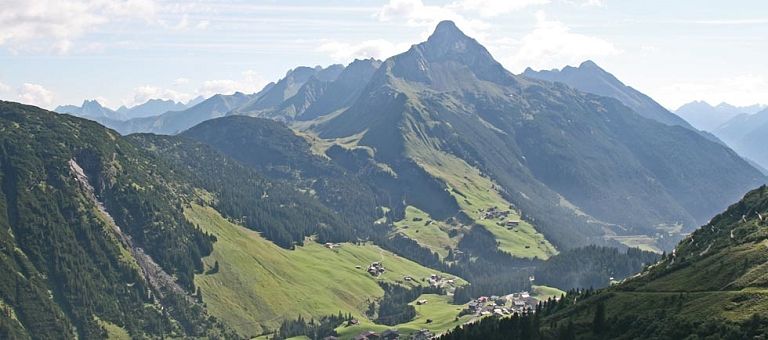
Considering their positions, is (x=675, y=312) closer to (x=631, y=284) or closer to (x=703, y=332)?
(x=703, y=332)

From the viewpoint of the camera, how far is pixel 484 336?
15700 cm

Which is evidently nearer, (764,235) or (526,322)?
(526,322)

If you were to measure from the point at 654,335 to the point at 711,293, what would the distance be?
19.6 m

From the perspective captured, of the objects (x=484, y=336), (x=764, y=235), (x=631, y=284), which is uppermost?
(x=764, y=235)

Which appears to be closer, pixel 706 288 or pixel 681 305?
pixel 681 305

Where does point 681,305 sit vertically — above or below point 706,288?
below

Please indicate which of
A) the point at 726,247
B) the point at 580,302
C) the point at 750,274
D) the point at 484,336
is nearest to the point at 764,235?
the point at 726,247

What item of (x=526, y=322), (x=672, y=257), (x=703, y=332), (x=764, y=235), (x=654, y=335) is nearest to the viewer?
(x=703, y=332)

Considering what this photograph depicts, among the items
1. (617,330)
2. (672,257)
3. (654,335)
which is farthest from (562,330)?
(672,257)

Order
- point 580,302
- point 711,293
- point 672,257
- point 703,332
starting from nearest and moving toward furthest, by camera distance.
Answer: point 703,332 → point 711,293 → point 580,302 → point 672,257

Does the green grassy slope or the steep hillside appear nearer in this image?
the steep hillside

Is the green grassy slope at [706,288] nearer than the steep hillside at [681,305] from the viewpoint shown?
No

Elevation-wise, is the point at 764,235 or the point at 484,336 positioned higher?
the point at 764,235

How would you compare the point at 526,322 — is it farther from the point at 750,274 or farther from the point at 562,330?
the point at 750,274
